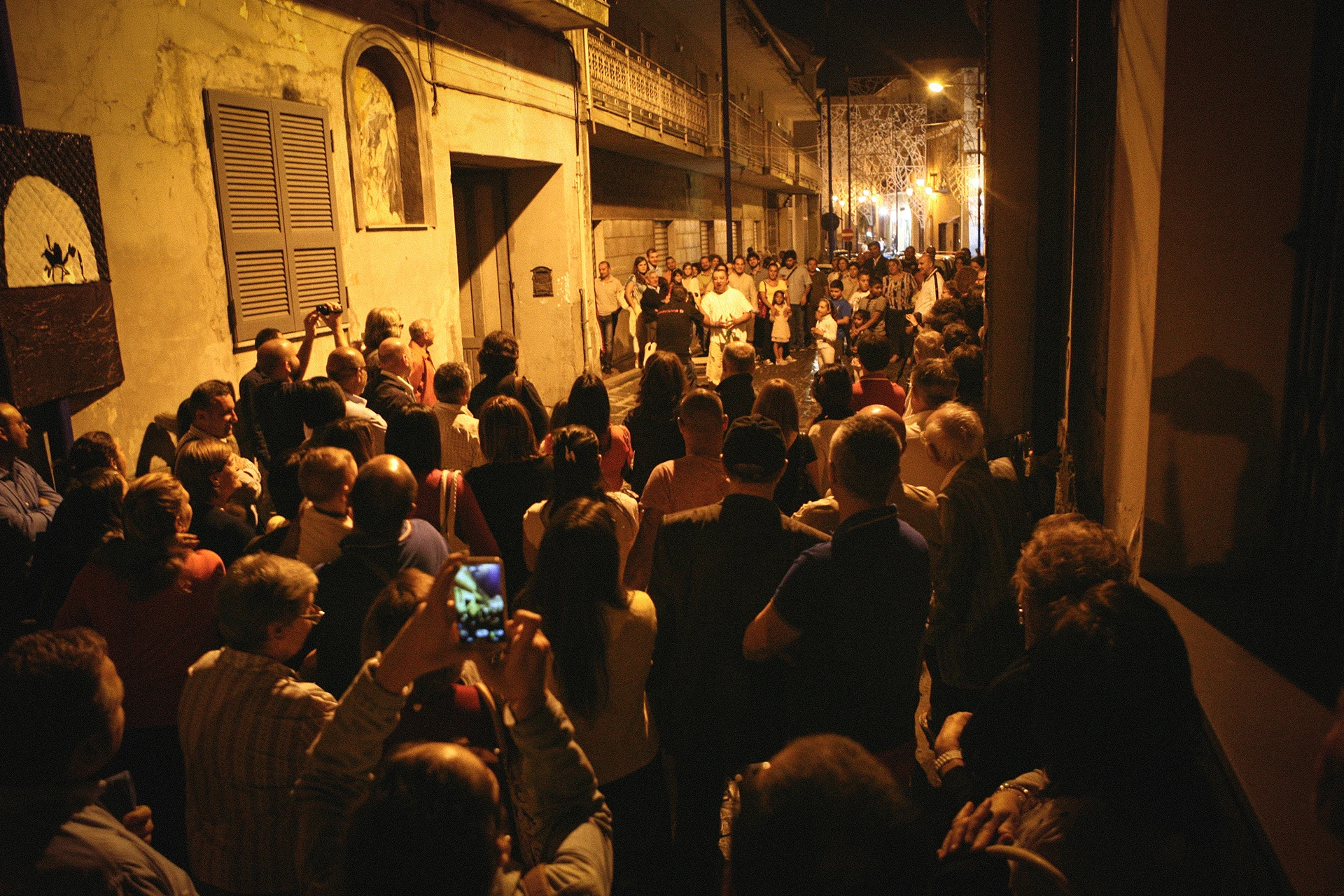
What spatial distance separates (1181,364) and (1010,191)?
198 inches

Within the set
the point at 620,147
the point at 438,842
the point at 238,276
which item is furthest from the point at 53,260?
the point at 620,147

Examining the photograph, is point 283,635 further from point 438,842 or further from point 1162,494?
point 1162,494

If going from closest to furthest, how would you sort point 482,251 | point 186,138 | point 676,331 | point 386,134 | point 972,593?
point 972,593 → point 186,138 → point 386,134 → point 676,331 → point 482,251

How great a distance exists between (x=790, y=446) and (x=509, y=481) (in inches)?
62.4

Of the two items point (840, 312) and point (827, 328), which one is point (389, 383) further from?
point (840, 312)

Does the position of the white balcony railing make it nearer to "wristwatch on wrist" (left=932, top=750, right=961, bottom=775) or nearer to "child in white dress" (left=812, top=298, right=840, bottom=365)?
"child in white dress" (left=812, top=298, right=840, bottom=365)

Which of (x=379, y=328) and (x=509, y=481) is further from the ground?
(x=379, y=328)

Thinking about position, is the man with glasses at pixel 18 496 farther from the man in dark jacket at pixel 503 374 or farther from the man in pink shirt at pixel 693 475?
the man in pink shirt at pixel 693 475

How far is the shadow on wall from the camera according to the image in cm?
334

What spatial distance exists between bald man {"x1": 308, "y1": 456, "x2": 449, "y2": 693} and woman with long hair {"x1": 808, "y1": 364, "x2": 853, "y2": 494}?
238 centimetres

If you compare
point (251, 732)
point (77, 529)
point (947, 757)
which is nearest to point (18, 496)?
point (77, 529)

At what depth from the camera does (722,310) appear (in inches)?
584

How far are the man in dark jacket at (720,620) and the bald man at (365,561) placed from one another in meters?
0.86

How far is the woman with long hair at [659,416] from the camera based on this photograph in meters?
5.16
